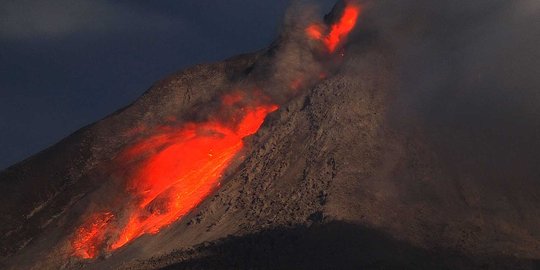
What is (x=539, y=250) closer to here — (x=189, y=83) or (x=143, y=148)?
(x=143, y=148)

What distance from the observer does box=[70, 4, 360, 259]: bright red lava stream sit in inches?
1791

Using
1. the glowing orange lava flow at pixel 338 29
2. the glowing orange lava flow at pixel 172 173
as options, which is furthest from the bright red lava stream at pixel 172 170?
the glowing orange lava flow at pixel 338 29

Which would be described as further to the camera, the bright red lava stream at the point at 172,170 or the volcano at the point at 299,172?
the bright red lava stream at the point at 172,170

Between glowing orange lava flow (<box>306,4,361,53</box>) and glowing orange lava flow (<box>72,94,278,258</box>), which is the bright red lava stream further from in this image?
glowing orange lava flow (<box>306,4,361,53</box>)

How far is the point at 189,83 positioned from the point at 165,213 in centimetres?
1962

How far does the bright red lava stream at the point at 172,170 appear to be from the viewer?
45500 mm

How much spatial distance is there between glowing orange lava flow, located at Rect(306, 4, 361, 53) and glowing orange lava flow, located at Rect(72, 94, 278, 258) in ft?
26.4

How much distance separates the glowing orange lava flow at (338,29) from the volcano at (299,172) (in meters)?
0.18

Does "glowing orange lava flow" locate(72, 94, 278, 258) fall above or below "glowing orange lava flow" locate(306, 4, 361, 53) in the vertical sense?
below

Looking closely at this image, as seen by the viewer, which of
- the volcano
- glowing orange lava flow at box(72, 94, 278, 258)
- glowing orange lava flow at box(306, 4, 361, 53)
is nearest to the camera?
the volcano

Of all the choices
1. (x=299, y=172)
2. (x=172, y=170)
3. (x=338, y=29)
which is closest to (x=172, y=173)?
Answer: (x=172, y=170)

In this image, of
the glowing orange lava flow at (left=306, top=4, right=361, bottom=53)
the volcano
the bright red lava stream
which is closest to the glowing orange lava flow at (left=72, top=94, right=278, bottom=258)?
the bright red lava stream

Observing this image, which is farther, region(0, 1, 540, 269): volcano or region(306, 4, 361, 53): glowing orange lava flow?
region(306, 4, 361, 53): glowing orange lava flow

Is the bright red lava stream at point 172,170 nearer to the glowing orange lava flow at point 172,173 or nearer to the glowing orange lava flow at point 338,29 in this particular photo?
the glowing orange lava flow at point 172,173
